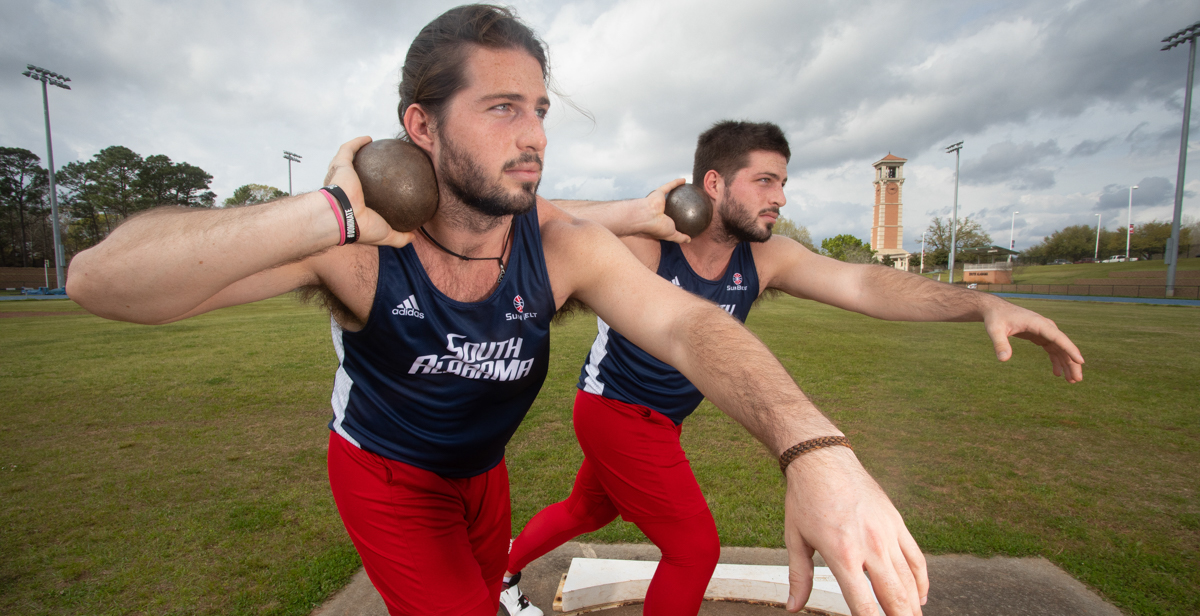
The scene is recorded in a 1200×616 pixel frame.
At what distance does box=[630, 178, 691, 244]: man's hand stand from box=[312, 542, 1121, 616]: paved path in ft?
7.59

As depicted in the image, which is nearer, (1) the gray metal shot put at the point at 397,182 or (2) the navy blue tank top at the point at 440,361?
(1) the gray metal shot put at the point at 397,182

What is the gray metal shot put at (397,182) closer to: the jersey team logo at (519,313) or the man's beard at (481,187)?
the man's beard at (481,187)

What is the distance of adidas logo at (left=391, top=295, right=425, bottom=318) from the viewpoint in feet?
7.23

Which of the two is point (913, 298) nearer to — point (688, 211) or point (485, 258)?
point (688, 211)

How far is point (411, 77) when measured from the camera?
2.49 m

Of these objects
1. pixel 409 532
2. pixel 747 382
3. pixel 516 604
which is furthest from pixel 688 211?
pixel 516 604

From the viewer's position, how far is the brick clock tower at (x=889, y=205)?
90062 millimetres

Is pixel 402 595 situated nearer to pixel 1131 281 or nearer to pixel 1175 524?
pixel 1175 524

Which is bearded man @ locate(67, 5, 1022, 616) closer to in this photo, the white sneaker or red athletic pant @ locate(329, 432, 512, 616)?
red athletic pant @ locate(329, 432, 512, 616)

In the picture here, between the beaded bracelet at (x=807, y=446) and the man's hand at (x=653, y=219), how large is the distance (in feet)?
6.66

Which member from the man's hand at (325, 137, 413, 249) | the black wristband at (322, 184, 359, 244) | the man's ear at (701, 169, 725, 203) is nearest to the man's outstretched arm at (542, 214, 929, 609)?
the man's hand at (325, 137, 413, 249)

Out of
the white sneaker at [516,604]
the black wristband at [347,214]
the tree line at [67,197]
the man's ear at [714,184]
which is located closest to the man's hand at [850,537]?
the black wristband at [347,214]

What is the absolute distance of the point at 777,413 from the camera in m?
1.43

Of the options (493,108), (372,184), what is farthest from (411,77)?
(372,184)
